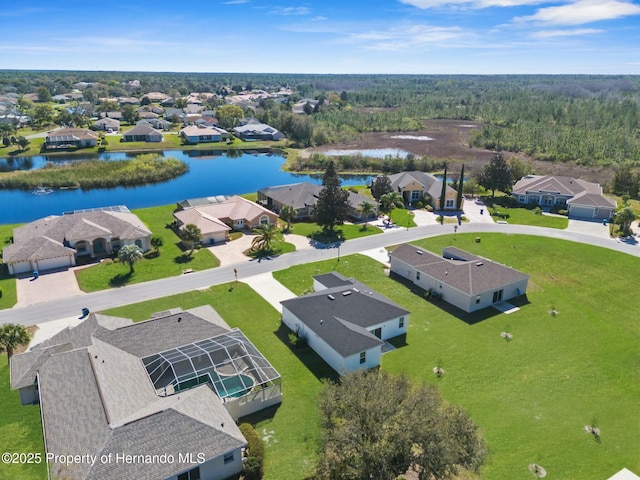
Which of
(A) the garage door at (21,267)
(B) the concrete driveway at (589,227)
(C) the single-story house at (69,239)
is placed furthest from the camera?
(B) the concrete driveway at (589,227)

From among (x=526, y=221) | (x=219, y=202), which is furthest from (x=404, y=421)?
(x=526, y=221)

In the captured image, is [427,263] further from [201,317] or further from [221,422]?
[221,422]

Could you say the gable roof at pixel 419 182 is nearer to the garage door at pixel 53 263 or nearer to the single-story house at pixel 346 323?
the single-story house at pixel 346 323

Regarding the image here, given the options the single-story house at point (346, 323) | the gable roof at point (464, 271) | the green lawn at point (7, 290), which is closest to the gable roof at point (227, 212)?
the green lawn at point (7, 290)

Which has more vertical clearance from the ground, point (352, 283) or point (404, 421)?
point (404, 421)

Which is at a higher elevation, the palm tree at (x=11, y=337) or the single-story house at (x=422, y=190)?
the single-story house at (x=422, y=190)

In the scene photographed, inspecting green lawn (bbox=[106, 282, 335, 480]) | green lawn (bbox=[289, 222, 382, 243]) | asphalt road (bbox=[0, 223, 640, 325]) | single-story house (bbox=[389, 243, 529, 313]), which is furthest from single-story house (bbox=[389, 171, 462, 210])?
green lawn (bbox=[106, 282, 335, 480])

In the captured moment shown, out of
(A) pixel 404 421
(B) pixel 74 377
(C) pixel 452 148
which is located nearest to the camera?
(A) pixel 404 421
